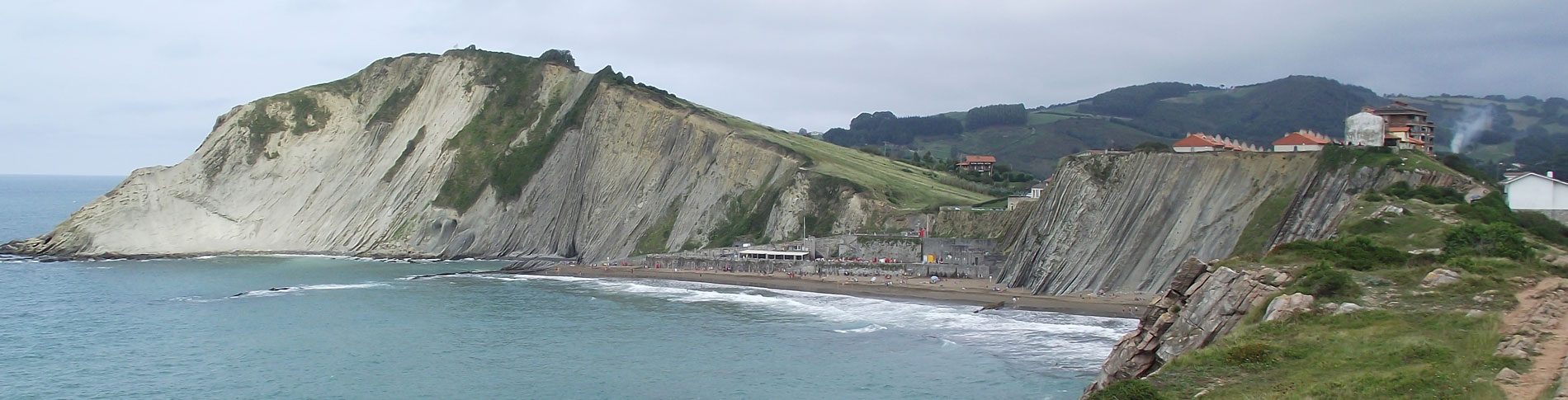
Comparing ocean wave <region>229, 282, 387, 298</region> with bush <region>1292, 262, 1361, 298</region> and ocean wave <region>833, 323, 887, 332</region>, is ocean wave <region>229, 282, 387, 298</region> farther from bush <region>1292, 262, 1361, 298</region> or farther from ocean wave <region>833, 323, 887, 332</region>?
bush <region>1292, 262, 1361, 298</region>

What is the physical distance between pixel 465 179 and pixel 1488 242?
7266 centimetres

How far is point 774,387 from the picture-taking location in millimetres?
34219

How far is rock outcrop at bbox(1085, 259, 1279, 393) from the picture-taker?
81.1 feet

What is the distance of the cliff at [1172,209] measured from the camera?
45.3 metres

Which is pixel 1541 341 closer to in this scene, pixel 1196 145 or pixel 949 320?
pixel 949 320

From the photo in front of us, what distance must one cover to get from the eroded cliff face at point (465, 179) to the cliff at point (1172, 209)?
19.4 meters

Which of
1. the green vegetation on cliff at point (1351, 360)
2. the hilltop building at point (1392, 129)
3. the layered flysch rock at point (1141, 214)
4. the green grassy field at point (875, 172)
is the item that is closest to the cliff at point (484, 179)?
the green grassy field at point (875, 172)

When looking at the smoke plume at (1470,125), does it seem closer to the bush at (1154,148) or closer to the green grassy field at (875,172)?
the green grassy field at (875,172)

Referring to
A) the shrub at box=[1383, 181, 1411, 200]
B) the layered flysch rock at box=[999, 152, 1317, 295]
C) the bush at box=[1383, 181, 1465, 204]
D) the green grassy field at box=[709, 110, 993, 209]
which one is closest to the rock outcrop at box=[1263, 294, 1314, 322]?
the bush at box=[1383, 181, 1465, 204]

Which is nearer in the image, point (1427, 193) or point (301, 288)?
Result: point (1427, 193)

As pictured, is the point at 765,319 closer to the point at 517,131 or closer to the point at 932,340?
the point at 932,340

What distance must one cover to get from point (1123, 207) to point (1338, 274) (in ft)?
93.8

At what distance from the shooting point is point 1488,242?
101 ft

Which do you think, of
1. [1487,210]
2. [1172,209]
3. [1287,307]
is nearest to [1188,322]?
[1287,307]
